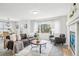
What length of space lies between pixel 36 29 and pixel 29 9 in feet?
1.72

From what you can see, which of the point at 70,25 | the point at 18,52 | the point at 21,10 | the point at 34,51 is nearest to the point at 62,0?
the point at 70,25

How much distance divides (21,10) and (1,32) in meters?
0.72

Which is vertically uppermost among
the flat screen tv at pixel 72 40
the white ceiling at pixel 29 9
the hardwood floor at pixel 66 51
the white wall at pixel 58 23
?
the white ceiling at pixel 29 9

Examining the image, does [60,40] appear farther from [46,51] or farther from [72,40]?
[46,51]

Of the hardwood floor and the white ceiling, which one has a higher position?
the white ceiling

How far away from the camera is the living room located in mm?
2662

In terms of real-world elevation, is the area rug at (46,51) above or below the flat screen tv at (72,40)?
below

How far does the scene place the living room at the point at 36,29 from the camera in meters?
2.66

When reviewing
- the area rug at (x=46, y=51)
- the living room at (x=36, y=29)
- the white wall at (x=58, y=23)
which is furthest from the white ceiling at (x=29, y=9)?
the area rug at (x=46, y=51)

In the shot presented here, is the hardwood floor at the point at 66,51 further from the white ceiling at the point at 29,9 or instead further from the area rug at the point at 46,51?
the white ceiling at the point at 29,9

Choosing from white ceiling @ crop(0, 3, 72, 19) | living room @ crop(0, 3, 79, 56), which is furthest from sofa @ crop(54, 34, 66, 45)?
white ceiling @ crop(0, 3, 72, 19)

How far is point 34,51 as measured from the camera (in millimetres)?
2764

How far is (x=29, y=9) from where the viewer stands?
2672mm

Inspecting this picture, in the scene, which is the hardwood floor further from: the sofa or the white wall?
the white wall
